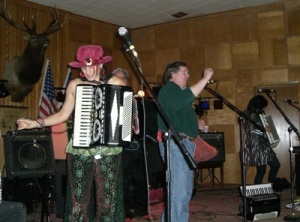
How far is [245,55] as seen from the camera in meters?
8.80

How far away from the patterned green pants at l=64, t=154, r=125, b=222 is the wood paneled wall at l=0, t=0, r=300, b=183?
5.21 meters

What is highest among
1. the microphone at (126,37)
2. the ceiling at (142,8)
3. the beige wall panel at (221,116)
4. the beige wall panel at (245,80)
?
the ceiling at (142,8)

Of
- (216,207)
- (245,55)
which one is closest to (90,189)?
(216,207)

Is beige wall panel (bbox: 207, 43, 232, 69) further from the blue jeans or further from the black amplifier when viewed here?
the blue jeans

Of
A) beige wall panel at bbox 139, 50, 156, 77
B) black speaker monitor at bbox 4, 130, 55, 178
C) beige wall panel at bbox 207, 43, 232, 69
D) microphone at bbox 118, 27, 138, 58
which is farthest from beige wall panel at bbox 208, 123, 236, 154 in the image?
microphone at bbox 118, 27, 138, 58

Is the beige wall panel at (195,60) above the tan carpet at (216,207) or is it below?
above

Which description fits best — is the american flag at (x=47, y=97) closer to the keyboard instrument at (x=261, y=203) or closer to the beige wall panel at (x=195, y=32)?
the beige wall panel at (x=195, y=32)

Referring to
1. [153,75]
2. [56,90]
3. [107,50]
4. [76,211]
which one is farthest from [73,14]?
[76,211]

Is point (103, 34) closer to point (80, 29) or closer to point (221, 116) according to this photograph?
point (80, 29)

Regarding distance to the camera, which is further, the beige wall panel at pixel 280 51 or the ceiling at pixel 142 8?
the beige wall panel at pixel 280 51

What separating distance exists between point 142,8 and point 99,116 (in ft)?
20.5

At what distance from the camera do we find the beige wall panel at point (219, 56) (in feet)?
29.4

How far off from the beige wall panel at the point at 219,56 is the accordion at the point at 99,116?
661 cm

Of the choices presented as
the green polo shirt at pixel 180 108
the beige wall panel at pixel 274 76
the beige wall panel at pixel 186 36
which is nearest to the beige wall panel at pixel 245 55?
the beige wall panel at pixel 274 76
